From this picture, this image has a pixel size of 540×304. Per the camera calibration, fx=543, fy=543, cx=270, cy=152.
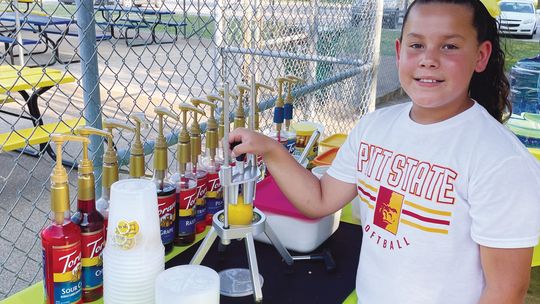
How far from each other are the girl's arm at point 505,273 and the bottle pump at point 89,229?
786mm

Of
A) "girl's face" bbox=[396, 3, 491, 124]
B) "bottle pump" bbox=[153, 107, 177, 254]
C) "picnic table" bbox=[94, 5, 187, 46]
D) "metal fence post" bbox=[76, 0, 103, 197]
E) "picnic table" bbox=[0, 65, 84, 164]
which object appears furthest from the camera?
"picnic table" bbox=[0, 65, 84, 164]

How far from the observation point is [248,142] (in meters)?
1.28

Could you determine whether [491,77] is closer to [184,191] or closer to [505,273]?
[505,273]

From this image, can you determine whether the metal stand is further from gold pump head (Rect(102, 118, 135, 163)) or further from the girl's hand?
gold pump head (Rect(102, 118, 135, 163))

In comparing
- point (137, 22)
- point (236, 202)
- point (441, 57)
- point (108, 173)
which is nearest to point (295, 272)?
point (236, 202)

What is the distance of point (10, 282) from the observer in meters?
2.80

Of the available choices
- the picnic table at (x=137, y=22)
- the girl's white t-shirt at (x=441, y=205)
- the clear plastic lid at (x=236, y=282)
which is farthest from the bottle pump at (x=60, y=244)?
the picnic table at (x=137, y=22)

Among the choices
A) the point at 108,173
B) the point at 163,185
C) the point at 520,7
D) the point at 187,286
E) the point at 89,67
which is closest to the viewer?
the point at 187,286

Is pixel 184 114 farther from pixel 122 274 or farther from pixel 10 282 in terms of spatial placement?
pixel 10 282

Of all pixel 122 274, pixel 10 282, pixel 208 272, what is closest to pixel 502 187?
pixel 208 272

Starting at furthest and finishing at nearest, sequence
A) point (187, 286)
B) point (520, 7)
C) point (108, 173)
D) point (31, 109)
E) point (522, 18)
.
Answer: point (520, 7) < point (522, 18) < point (31, 109) < point (108, 173) < point (187, 286)

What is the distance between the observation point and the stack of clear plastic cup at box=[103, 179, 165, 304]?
102 centimetres

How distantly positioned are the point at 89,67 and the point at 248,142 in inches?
23.1

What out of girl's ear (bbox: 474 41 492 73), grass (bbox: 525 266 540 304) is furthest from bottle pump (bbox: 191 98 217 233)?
grass (bbox: 525 266 540 304)
